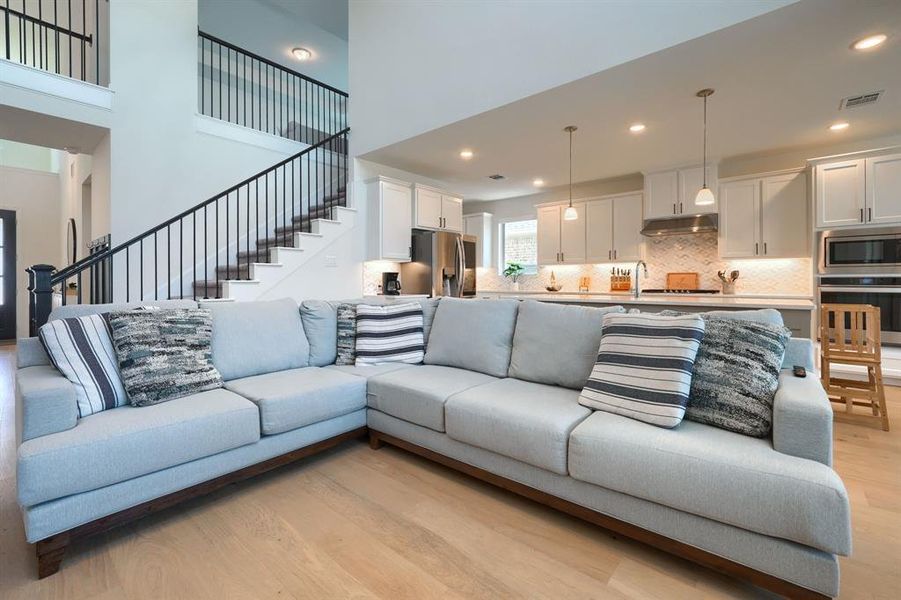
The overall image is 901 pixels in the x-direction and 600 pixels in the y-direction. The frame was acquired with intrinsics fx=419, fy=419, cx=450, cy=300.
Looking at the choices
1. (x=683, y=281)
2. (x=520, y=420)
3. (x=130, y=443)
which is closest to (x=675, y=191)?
(x=683, y=281)

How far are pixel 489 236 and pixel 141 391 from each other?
6.61 m

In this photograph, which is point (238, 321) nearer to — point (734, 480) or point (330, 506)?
point (330, 506)

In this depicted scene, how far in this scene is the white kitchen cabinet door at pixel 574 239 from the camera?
6.53 metres

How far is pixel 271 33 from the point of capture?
20.8 feet

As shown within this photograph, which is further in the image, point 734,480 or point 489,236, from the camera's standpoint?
point 489,236

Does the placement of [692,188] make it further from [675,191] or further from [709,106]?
[709,106]

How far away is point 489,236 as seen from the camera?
8016 millimetres

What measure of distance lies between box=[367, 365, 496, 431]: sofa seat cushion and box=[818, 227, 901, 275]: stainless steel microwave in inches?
169

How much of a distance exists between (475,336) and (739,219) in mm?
4383

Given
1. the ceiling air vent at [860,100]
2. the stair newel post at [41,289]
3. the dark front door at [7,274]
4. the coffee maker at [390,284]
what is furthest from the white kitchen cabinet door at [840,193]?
the dark front door at [7,274]

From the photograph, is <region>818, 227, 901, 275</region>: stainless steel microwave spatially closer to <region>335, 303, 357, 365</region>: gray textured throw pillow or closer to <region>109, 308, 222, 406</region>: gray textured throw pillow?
<region>335, 303, 357, 365</region>: gray textured throw pillow

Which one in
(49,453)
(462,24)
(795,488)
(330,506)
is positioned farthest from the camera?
(462,24)

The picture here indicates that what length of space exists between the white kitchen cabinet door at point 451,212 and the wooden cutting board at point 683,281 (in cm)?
312

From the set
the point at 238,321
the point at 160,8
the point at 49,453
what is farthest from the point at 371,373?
the point at 160,8
